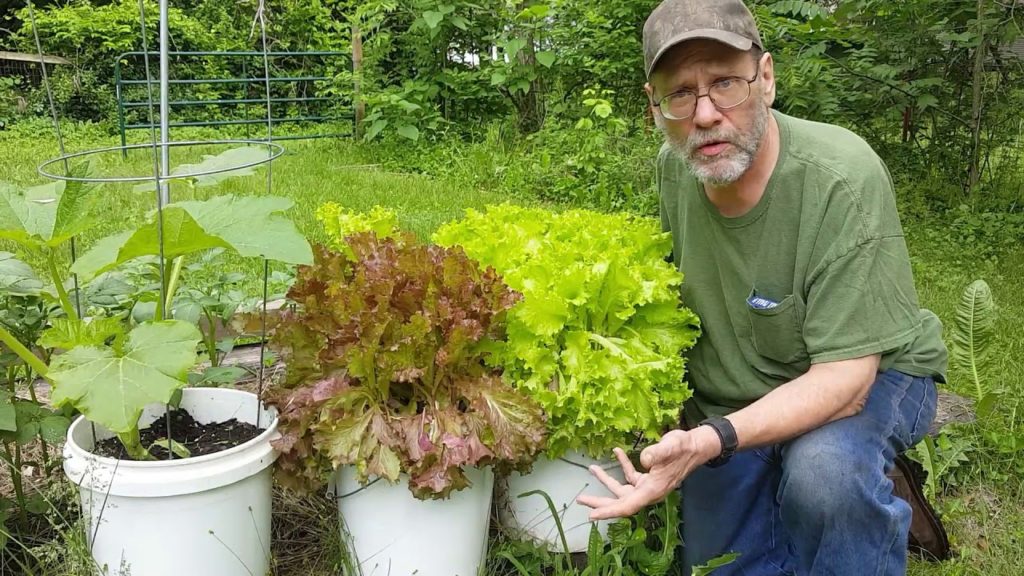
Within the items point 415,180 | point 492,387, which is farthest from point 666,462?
point 415,180

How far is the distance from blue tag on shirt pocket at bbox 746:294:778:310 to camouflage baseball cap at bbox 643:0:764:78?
620 millimetres

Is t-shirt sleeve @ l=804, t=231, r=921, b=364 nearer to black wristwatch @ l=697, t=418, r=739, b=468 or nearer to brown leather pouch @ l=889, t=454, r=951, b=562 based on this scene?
black wristwatch @ l=697, t=418, r=739, b=468

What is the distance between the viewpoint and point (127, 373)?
156cm

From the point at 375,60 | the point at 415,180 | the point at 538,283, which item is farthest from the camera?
the point at 375,60

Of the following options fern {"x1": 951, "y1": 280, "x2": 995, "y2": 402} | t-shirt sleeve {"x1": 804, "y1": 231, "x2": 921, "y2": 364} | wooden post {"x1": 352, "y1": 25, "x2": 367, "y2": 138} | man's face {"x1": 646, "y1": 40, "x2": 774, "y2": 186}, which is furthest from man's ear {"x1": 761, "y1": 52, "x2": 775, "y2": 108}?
wooden post {"x1": 352, "y1": 25, "x2": 367, "y2": 138}

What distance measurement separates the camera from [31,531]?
2.14m

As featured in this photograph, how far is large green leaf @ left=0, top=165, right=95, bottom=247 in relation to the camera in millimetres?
1720

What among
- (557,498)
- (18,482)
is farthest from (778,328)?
(18,482)

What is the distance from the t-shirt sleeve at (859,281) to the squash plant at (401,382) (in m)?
0.70

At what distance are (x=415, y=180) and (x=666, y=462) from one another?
4.98 meters

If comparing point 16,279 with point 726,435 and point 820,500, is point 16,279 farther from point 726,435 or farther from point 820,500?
point 820,500

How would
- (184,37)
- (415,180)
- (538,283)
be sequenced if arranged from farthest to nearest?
1. (184,37)
2. (415,180)
3. (538,283)

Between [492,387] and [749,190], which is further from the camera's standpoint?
[749,190]

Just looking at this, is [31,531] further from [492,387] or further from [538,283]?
[538,283]
